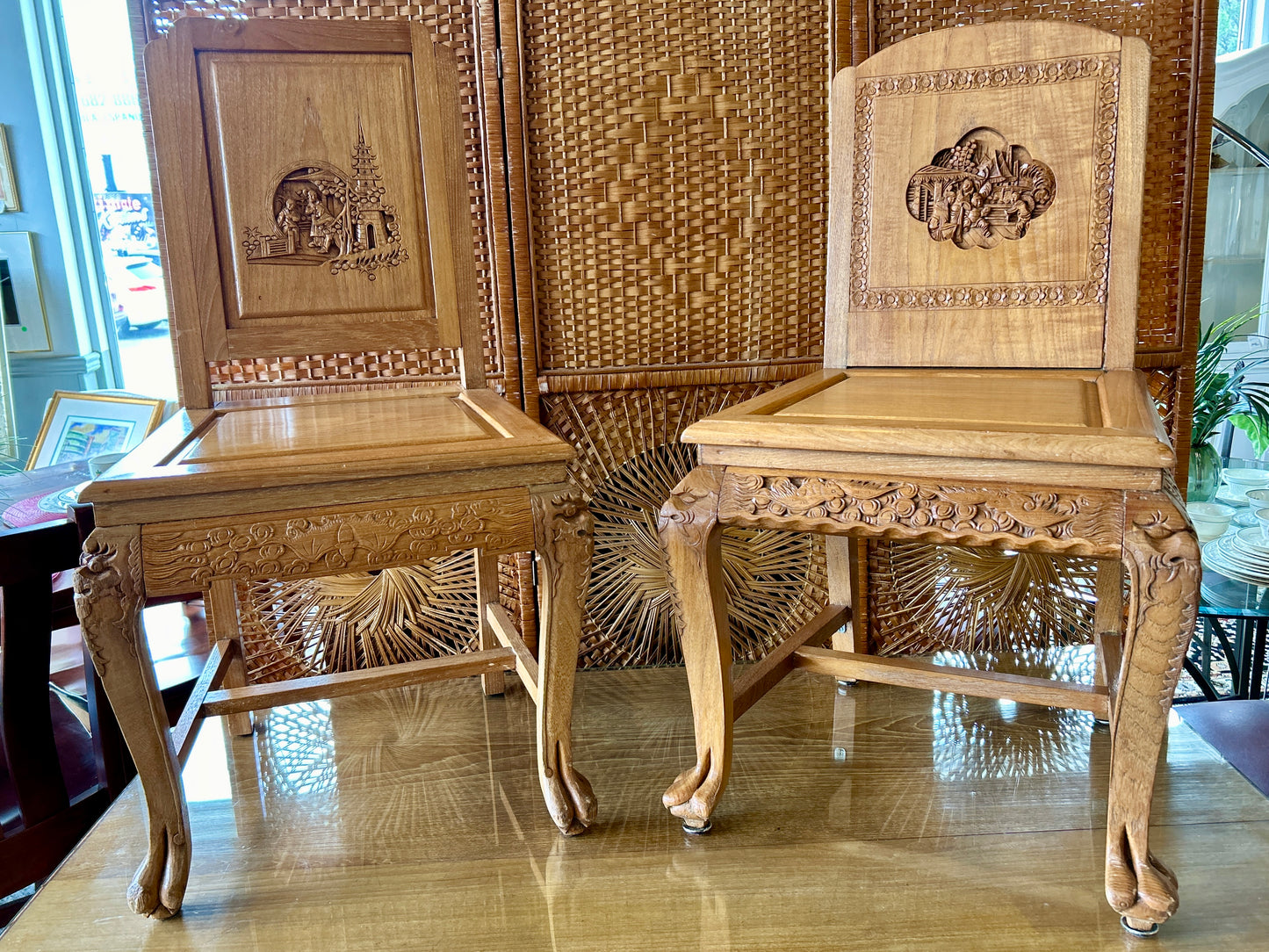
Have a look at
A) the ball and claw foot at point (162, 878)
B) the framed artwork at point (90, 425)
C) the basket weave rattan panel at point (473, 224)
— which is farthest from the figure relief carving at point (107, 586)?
the framed artwork at point (90, 425)

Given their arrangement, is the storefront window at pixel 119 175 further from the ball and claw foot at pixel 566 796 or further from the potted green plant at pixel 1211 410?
the potted green plant at pixel 1211 410

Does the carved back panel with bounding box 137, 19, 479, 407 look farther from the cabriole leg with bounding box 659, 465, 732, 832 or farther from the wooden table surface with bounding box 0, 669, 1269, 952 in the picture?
the wooden table surface with bounding box 0, 669, 1269, 952

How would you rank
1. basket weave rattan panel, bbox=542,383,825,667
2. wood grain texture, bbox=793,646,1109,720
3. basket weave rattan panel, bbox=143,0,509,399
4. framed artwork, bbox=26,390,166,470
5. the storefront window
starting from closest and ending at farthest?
wood grain texture, bbox=793,646,1109,720
basket weave rattan panel, bbox=143,0,509,399
basket weave rattan panel, bbox=542,383,825,667
framed artwork, bbox=26,390,166,470
the storefront window

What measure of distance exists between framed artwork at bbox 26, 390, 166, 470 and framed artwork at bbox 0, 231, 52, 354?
1.42m

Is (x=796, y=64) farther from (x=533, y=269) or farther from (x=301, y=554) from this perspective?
(x=301, y=554)

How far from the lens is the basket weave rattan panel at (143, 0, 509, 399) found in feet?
5.18

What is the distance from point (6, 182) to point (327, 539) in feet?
13.1

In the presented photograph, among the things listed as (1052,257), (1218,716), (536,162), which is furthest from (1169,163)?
(536,162)

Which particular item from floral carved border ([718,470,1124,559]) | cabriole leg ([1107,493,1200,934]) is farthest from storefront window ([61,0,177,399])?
cabriole leg ([1107,493,1200,934])

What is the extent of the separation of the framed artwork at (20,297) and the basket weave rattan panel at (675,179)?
351 cm

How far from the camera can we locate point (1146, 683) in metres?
1.01

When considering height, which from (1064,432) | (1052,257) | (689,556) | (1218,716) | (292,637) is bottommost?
(1218,716)

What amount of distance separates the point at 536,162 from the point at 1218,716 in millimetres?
1504

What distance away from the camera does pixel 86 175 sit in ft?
14.0
